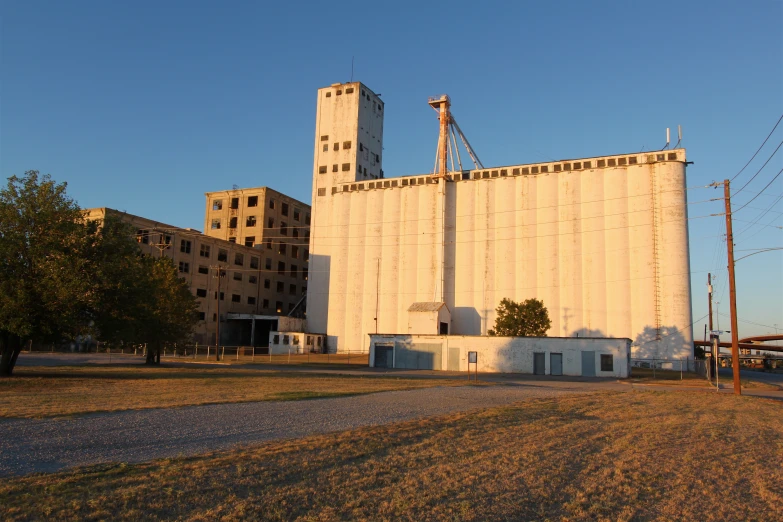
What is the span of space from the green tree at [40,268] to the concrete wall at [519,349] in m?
32.3

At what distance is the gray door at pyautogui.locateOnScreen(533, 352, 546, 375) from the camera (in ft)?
168

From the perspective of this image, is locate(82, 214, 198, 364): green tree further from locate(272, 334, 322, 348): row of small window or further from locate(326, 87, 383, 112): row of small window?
locate(326, 87, 383, 112): row of small window

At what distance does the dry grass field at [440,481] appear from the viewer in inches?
287

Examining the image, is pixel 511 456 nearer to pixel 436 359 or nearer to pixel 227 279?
pixel 436 359

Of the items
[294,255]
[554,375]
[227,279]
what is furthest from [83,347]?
[554,375]

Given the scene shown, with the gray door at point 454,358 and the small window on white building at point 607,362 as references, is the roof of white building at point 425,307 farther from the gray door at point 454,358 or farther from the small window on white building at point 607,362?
the small window on white building at point 607,362

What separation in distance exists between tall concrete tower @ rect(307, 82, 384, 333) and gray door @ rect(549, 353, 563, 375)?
4312 cm

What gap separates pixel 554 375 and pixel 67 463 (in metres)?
45.4

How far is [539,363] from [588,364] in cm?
409

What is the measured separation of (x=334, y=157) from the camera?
95.3 meters

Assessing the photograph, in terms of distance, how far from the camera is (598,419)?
17141mm

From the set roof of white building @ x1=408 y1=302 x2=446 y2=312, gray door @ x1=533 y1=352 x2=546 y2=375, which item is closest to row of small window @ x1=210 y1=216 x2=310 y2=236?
roof of white building @ x1=408 y1=302 x2=446 y2=312

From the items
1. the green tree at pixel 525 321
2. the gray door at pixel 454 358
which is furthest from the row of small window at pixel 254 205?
the gray door at pixel 454 358

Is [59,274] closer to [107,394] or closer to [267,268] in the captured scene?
[107,394]
